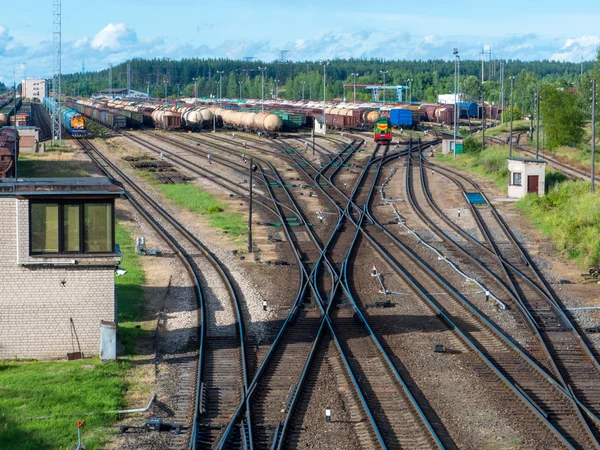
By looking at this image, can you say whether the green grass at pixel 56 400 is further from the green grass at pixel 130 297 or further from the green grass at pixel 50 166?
the green grass at pixel 50 166

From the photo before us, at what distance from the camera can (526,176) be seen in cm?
3769

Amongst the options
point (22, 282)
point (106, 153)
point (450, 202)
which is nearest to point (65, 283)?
point (22, 282)

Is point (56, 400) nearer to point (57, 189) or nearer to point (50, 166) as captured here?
point (57, 189)

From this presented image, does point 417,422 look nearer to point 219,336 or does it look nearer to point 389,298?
point 219,336

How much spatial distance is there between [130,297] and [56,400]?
7703 millimetres

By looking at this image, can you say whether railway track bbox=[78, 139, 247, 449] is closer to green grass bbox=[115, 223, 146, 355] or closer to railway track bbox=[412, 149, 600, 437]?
green grass bbox=[115, 223, 146, 355]

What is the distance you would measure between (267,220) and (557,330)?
1653cm

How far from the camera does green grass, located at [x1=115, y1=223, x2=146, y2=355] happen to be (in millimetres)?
18125

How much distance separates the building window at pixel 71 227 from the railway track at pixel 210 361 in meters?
2.79

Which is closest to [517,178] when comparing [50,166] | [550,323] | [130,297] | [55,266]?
[550,323]

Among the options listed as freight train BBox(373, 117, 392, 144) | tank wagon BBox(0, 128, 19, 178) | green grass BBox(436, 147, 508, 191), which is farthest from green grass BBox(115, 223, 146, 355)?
freight train BBox(373, 117, 392, 144)

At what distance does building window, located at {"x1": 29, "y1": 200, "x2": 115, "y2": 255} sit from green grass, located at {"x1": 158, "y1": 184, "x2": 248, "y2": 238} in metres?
13.7

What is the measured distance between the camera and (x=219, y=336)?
18.0 metres

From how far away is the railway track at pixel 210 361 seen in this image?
13203mm
